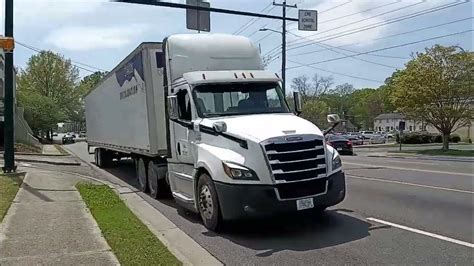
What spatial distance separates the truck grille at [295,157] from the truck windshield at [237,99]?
1.46 meters

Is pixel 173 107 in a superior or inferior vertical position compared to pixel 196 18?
inferior

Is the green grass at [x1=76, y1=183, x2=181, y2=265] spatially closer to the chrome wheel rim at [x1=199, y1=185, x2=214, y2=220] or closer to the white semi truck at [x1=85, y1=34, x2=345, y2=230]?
the chrome wheel rim at [x1=199, y1=185, x2=214, y2=220]

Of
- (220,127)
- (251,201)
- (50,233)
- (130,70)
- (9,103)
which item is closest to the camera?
(251,201)

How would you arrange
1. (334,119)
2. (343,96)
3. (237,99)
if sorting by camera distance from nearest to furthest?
(237,99)
(334,119)
(343,96)

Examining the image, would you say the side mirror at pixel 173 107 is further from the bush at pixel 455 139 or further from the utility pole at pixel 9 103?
the bush at pixel 455 139

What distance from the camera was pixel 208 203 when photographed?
8.48m

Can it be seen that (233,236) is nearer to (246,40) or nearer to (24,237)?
(24,237)

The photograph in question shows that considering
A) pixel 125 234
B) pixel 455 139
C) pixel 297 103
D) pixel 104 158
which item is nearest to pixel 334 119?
pixel 297 103

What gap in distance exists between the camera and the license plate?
7805mm

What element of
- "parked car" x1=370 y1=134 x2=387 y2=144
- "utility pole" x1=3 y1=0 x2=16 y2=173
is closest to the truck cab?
"utility pole" x1=3 y1=0 x2=16 y2=173

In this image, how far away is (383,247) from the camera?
6969 mm

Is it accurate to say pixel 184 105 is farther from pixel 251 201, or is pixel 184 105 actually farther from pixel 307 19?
pixel 307 19

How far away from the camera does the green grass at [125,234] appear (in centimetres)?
642

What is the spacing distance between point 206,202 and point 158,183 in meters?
4.14
